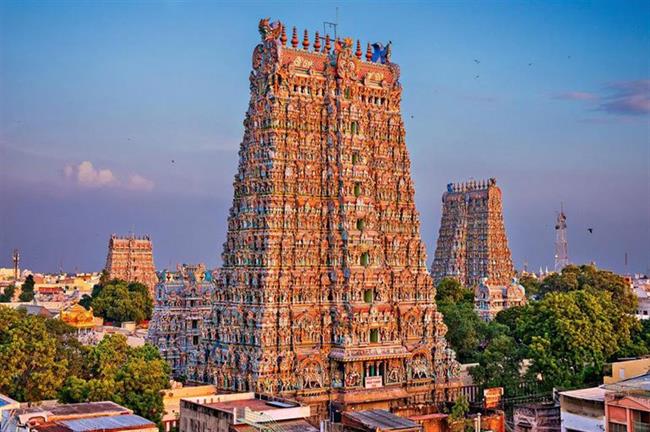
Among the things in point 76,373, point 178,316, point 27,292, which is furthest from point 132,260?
point 76,373

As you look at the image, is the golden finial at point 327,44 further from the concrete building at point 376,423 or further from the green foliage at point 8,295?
the green foliage at point 8,295

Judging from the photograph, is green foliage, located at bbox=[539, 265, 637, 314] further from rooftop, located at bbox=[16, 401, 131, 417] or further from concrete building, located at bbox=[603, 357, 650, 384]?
rooftop, located at bbox=[16, 401, 131, 417]

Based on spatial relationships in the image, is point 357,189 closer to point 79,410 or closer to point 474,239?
point 79,410

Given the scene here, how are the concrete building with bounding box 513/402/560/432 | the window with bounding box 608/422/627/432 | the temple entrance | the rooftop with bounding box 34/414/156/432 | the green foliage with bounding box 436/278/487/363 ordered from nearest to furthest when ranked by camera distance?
the rooftop with bounding box 34/414/156/432 < the window with bounding box 608/422/627/432 < the concrete building with bounding box 513/402/560/432 < the temple entrance < the green foliage with bounding box 436/278/487/363

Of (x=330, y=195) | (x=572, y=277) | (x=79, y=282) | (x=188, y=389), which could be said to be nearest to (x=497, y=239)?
(x=572, y=277)

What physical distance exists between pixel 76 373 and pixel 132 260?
73.8 meters

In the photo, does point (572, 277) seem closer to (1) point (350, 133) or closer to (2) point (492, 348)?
(2) point (492, 348)

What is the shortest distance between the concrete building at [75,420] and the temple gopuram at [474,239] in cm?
6186

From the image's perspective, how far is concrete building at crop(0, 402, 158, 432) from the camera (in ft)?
112

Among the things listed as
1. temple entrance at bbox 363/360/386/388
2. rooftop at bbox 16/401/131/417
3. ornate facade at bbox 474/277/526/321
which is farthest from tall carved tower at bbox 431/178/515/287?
rooftop at bbox 16/401/131/417

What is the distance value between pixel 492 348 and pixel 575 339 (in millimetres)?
5059

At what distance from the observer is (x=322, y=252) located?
50.3m

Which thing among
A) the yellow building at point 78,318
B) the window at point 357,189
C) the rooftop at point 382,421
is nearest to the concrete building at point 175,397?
the rooftop at point 382,421

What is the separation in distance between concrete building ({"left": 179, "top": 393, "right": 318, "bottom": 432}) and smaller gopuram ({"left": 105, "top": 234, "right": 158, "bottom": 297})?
78984 mm
